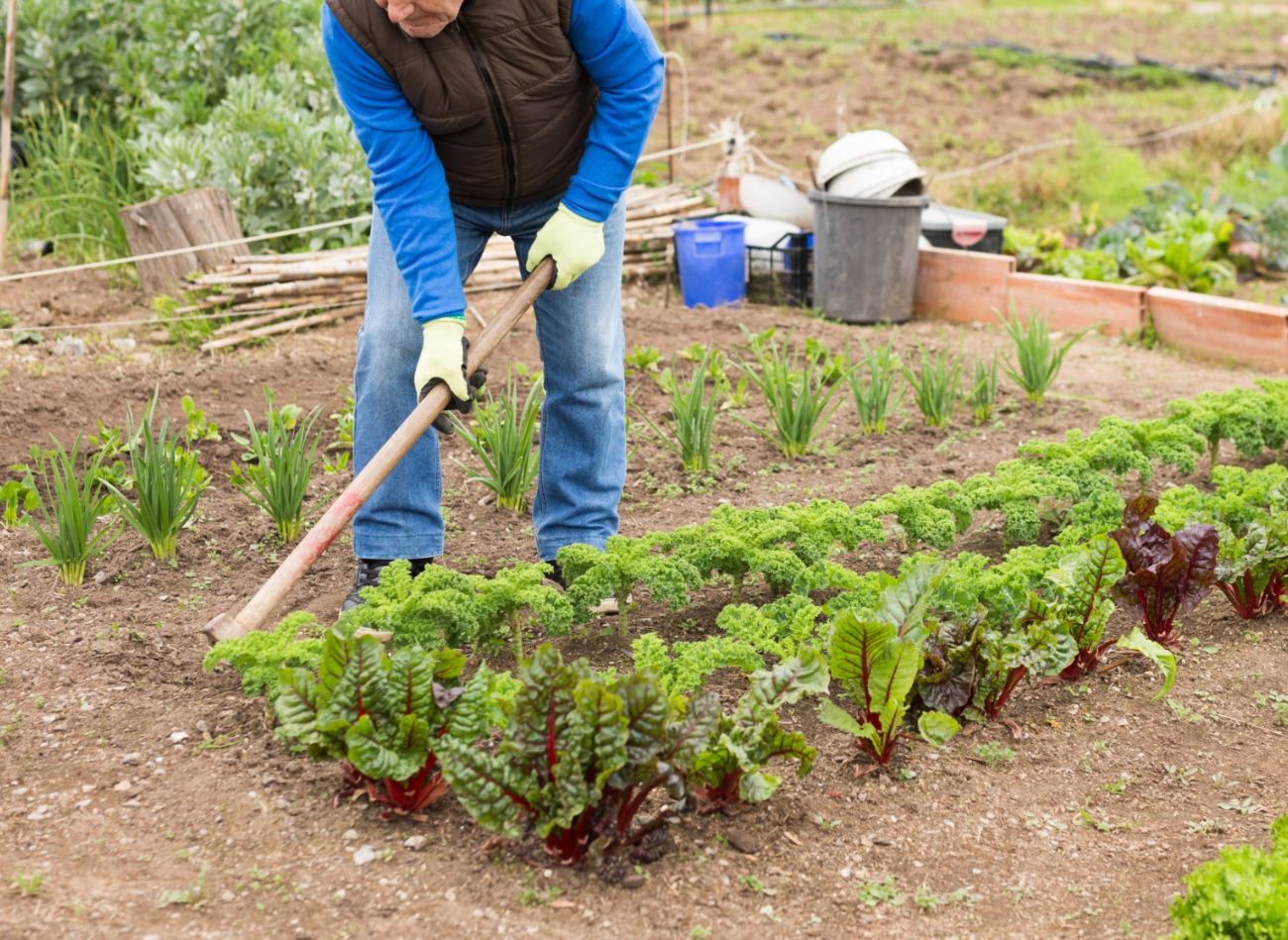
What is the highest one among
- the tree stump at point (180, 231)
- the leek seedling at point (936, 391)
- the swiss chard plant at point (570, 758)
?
the tree stump at point (180, 231)

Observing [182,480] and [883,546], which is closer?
[182,480]

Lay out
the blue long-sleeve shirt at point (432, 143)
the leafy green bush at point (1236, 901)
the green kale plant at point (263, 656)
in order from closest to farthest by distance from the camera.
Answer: the leafy green bush at point (1236, 901) → the green kale plant at point (263, 656) → the blue long-sleeve shirt at point (432, 143)

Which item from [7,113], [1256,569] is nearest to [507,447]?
[1256,569]

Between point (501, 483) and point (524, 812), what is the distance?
162 centimetres

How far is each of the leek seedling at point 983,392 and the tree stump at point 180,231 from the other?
3.04 m

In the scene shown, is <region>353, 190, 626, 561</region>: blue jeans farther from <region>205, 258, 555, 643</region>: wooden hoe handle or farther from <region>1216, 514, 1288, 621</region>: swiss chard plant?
<region>1216, 514, 1288, 621</region>: swiss chard plant

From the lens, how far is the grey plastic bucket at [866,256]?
568 cm

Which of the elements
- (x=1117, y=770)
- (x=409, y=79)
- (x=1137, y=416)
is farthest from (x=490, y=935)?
(x=1137, y=416)

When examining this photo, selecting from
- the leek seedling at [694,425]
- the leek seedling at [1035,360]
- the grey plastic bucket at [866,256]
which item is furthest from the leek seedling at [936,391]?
the grey plastic bucket at [866,256]

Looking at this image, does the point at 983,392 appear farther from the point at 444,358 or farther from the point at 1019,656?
the point at 444,358

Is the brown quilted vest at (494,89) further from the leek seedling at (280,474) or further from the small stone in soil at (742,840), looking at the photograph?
the small stone in soil at (742,840)

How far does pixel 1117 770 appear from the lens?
2.62 meters

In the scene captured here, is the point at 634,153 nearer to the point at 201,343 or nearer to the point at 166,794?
the point at 166,794

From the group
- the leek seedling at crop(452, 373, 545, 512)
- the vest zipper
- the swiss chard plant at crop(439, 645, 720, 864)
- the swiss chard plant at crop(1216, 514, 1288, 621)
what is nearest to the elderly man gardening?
the vest zipper
